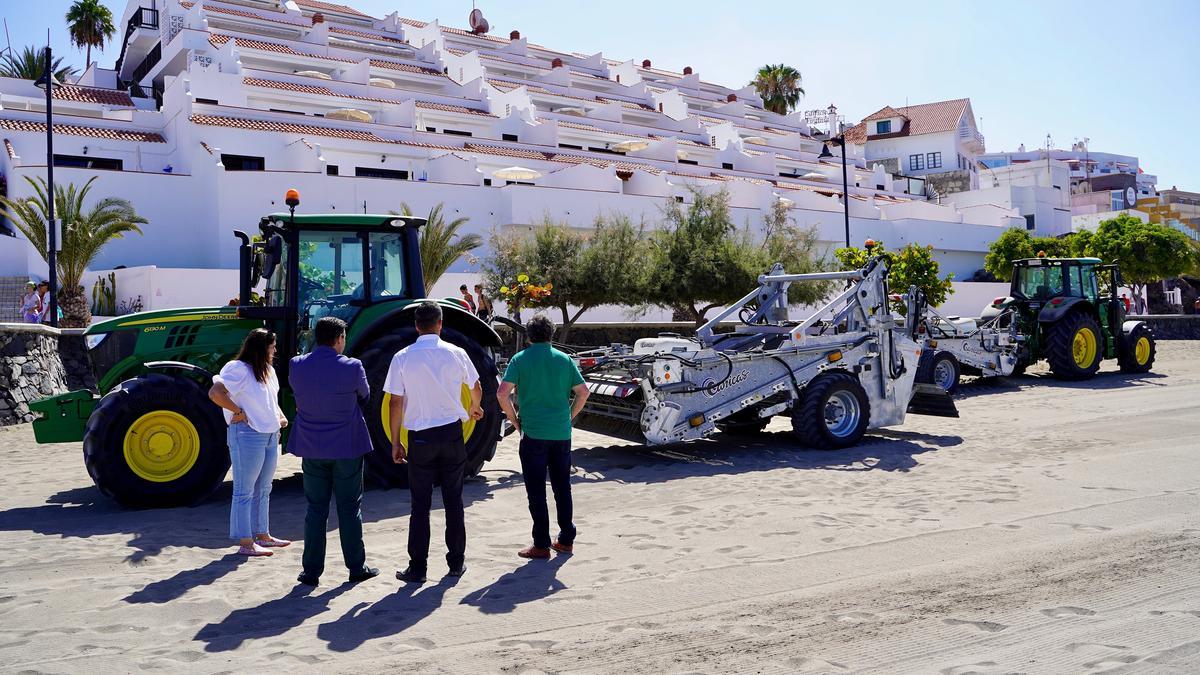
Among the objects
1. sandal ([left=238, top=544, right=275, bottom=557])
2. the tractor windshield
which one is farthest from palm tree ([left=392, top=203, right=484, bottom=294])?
sandal ([left=238, top=544, right=275, bottom=557])

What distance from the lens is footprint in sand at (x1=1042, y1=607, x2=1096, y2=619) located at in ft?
16.5

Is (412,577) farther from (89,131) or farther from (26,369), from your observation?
(89,131)

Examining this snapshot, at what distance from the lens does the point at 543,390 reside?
6.41m

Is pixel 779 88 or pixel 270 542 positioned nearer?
pixel 270 542

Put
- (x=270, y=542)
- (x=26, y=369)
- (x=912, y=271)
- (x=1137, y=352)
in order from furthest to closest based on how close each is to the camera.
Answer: (x=912, y=271), (x=1137, y=352), (x=26, y=369), (x=270, y=542)

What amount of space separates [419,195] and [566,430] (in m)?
27.3

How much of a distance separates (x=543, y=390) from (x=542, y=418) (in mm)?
189

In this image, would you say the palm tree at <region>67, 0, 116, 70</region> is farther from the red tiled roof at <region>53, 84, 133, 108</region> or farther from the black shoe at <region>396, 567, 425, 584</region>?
the black shoe at <region>396, 567, 425, 584</region>

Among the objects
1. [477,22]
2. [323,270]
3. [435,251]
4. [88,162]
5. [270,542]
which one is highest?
[477,22]

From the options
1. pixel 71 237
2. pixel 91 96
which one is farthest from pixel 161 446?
pixel 91 96

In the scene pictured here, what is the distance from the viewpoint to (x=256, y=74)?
43.9 meters

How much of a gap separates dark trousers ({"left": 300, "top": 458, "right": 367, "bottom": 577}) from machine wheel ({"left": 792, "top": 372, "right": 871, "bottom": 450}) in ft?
20.7

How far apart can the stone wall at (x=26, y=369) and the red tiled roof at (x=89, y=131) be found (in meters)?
19.9

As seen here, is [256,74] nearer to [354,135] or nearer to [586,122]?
[354,135]
